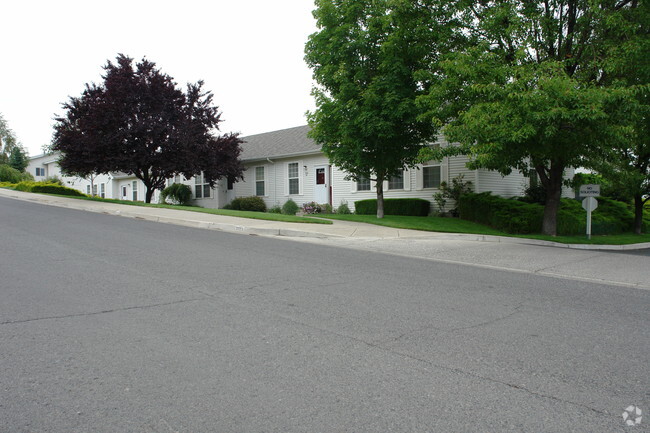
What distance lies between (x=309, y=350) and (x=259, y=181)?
2739cm

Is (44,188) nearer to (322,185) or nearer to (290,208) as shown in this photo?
(290,208)

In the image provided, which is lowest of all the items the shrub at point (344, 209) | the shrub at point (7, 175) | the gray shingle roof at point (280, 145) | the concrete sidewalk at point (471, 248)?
the concrete sidewalk at point (471, 248)

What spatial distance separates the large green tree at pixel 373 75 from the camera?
1623cm

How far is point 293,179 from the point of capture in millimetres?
28594

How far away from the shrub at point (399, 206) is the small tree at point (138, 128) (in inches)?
334

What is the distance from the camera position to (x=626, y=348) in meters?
4.52

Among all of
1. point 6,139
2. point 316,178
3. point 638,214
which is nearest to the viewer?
point 638,214

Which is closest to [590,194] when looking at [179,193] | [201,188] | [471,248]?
[471,248]

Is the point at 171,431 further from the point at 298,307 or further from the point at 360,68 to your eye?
the point at 360,68

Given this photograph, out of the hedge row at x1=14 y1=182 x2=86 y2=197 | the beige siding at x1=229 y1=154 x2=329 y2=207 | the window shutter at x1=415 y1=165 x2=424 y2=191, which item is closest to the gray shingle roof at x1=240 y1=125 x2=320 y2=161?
the beige siding at x1=229 y1=154 x2=329 y2=207

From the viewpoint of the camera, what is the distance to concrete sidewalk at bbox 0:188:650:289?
9500 millimetres

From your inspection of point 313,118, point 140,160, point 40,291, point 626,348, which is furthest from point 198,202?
point 626,348

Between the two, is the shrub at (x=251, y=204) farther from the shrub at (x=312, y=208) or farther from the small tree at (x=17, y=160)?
the small tree at (x=17, y=160)

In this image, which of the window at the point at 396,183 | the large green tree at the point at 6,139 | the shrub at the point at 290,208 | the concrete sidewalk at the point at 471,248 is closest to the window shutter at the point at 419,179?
the window at the point at 396,183
